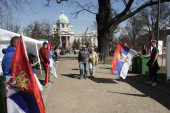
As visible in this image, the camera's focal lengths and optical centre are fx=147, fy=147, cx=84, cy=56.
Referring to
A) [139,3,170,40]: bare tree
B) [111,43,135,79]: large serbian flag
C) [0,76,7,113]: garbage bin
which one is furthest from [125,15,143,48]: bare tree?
[0,76,7,113]: garbage bin

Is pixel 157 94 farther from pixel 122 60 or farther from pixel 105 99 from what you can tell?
pixel 122 60

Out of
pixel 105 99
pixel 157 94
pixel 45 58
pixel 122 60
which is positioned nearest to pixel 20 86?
pixel 105 99

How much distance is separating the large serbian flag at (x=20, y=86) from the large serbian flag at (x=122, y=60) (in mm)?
5218

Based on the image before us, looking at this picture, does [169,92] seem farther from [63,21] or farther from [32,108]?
[63,21]

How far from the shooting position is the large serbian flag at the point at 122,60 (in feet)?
24.2

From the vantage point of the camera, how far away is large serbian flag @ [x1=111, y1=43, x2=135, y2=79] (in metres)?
7.37

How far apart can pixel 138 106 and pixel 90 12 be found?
1736 cm

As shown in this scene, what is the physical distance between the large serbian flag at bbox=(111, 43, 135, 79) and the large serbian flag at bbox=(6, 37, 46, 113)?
5.22m

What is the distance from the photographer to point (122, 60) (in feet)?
24.6

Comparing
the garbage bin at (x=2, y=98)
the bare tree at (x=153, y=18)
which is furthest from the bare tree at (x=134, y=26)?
the garbage bin at (x=2, y=98)

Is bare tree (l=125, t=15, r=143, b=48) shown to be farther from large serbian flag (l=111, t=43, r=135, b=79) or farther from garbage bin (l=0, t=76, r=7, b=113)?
garbage bin (l=0, t=76, r=7, b=113)

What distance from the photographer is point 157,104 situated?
452cm

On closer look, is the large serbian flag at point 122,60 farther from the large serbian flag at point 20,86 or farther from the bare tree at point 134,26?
the bare tree at point 134,26

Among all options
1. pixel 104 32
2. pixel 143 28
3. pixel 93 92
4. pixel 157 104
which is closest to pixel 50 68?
pixel 93 92
